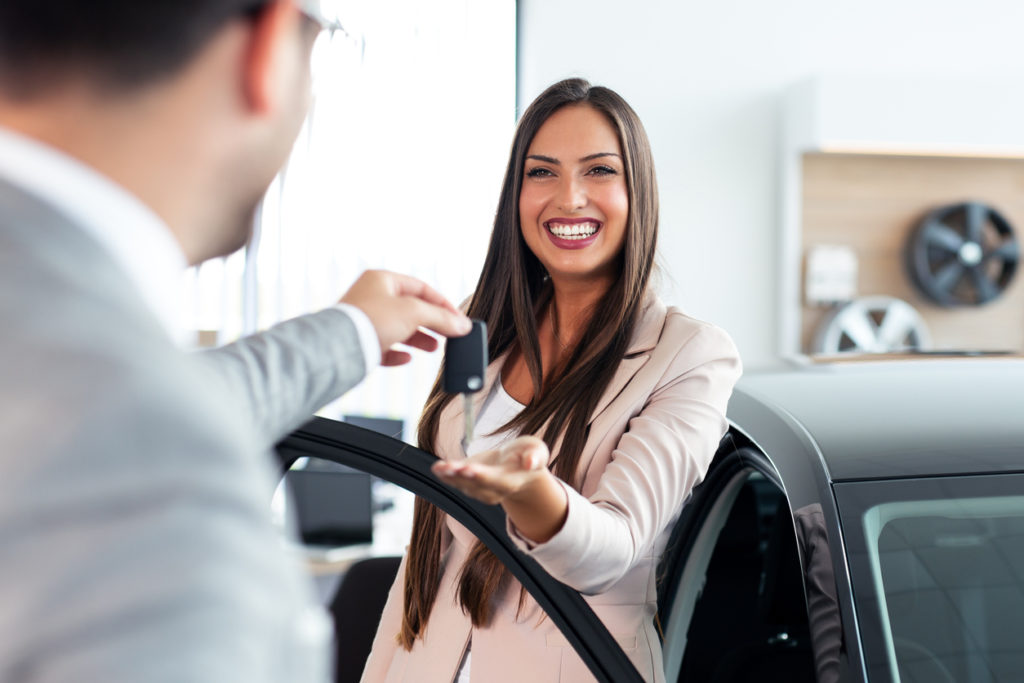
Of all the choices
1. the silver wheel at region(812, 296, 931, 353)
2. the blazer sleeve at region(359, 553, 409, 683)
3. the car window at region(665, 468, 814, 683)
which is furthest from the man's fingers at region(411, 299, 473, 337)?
the silver wheel at region(812, 296, 931, 353)

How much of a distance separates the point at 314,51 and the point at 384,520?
9.52ft

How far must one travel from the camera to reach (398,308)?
2.79 feet

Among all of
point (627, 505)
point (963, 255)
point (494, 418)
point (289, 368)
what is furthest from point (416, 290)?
point (963, 255)

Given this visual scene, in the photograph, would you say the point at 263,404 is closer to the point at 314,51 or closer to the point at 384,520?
the point at 314,51

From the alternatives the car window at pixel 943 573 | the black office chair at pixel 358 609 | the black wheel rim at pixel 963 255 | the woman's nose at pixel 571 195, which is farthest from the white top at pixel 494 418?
the black wheel rim at pixel 963 255

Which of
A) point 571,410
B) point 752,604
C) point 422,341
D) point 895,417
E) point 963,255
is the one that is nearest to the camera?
point 422,341

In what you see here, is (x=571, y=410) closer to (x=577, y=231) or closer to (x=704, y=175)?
(x=577, y=231)

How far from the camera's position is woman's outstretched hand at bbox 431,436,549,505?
796 mm

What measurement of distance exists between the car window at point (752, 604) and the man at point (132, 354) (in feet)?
4.27

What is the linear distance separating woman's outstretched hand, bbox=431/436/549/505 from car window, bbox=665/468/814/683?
2.63 ft

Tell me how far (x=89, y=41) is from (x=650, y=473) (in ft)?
2.81

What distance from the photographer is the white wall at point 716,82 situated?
4.44m

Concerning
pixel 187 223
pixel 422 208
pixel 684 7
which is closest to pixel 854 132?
pixel 684 7

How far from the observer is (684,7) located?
14.7 feet
